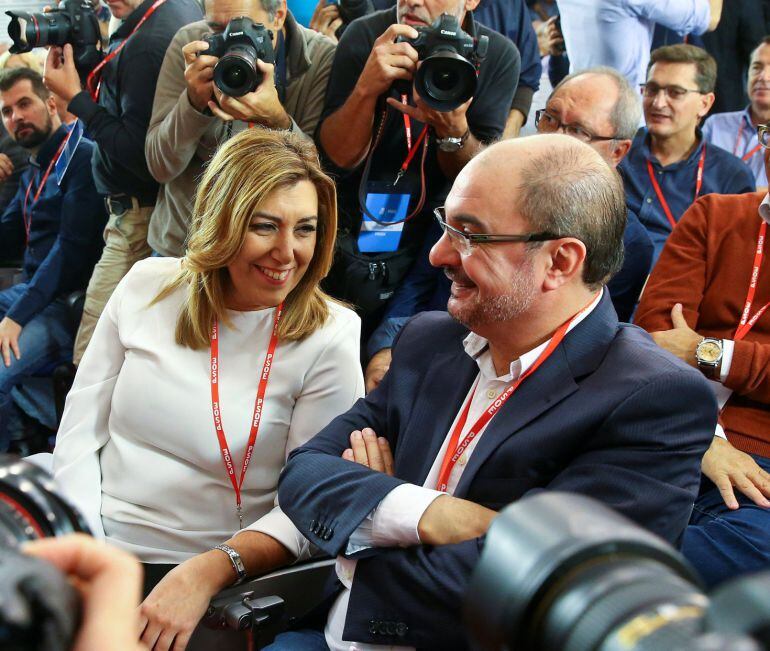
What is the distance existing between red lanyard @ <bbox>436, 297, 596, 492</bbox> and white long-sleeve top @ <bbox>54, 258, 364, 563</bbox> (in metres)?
0.45

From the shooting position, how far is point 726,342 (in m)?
2.29

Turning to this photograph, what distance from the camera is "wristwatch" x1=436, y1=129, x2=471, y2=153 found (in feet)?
8.66

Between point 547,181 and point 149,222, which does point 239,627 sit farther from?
point 149,222

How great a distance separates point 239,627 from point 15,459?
3.18 ft

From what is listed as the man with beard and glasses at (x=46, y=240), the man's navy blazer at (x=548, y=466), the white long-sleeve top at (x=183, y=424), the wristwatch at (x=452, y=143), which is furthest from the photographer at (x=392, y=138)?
the man with beard and glasses at (x=46, y=240)

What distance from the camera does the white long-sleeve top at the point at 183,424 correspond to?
2.05 metres

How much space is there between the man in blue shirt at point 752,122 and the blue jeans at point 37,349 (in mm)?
2737

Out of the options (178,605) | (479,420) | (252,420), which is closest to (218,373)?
(252,420)

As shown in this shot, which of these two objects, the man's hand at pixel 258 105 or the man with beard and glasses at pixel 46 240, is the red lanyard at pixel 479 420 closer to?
the man's hand at pixel 258 105

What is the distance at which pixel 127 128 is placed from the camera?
313 centimetres

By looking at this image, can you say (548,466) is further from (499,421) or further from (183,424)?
(183,424)

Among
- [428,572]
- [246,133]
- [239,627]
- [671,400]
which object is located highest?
[246,133]

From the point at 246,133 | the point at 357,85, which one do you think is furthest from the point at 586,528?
the point at 357,85

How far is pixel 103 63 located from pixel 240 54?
0.90 m
